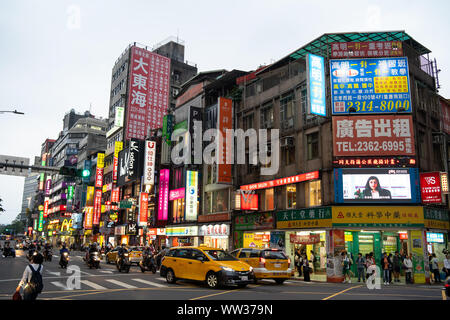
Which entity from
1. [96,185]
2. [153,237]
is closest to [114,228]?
[96,185]

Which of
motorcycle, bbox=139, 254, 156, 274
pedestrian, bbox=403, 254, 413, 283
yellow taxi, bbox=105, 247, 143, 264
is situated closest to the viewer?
pedestrian, bbox=403, 254, 413, 283

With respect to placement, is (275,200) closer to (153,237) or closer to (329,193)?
(329,193)

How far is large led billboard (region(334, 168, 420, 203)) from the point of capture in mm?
24156

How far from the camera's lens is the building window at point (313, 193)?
26.6 m

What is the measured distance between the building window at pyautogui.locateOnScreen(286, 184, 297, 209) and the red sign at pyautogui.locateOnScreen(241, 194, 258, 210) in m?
3.40

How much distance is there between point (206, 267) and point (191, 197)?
24200 mm

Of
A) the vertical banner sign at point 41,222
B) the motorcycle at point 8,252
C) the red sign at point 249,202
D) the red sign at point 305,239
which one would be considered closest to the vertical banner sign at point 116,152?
the motorcycle at point 8,252

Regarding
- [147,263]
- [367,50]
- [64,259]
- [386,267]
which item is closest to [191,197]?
[147,263]

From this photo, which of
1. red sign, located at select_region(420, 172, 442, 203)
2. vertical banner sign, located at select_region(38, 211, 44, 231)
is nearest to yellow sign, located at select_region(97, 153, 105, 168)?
red sign, located at select_region(420, 172, 442, 203)

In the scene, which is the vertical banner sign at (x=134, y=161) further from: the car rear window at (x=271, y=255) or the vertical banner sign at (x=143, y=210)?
the car rear window at (x=271, y=255)

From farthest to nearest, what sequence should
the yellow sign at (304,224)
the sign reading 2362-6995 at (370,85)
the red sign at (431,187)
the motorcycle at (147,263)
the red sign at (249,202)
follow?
the red sign at (249,202)
the sign reading 2362-6995 at (370,85)
the yellow sign at (304,224)
the motorcycle at (147,263)
the red sign at (431,187)

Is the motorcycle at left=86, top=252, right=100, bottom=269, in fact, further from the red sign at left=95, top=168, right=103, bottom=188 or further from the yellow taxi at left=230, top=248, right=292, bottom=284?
the red sign at left=95, top=168, right=103, bottom=188

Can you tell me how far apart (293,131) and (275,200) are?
5467mm
